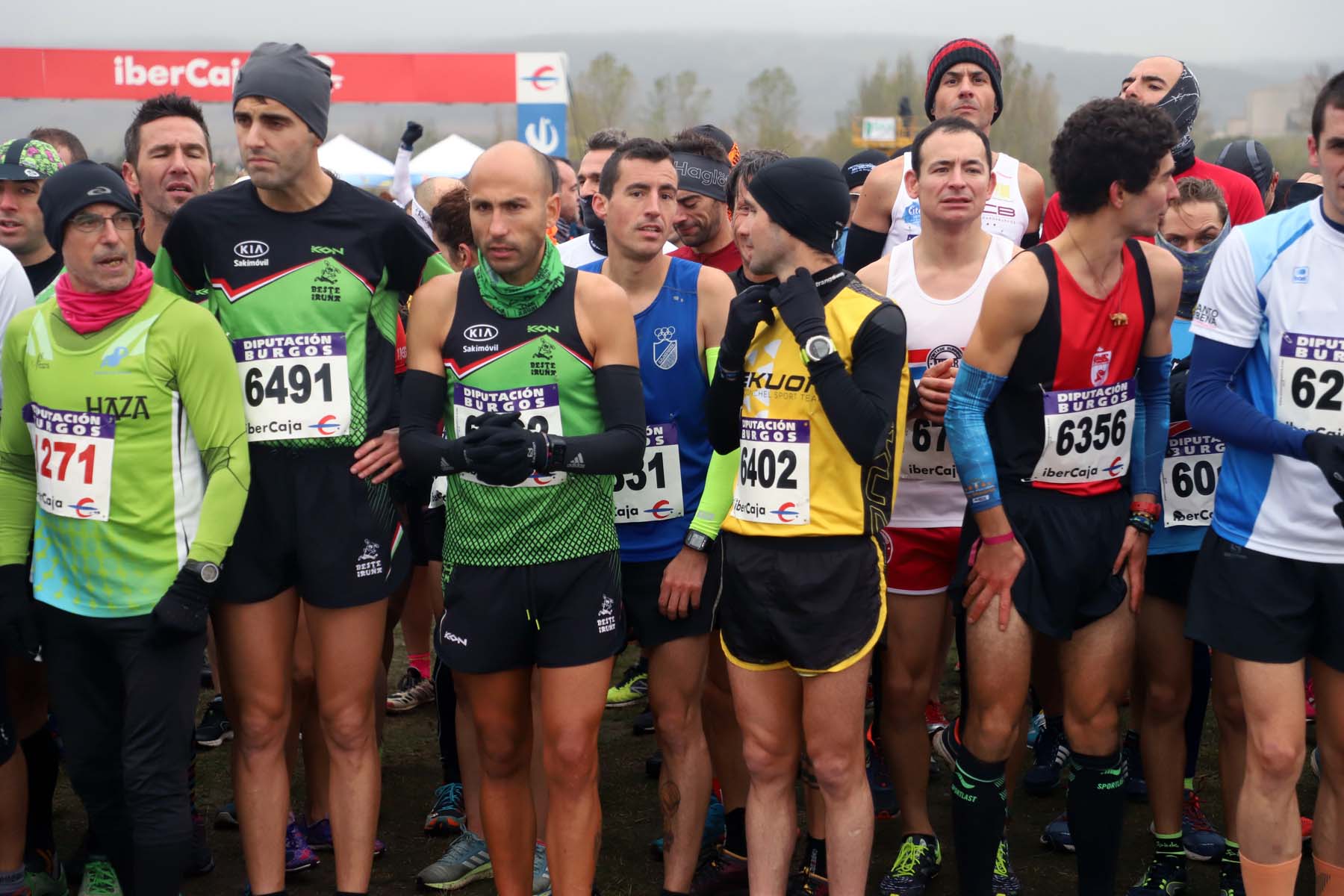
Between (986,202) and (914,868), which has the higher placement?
(986,202)

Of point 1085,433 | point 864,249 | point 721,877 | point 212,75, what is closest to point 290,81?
point 864,249

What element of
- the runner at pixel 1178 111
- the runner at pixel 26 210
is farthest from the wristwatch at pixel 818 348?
the runner at pixel 26 210

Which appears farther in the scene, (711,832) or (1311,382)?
(711,832)

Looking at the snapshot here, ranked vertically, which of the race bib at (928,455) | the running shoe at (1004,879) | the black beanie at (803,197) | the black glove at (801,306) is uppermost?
the black beanie at (803,197)

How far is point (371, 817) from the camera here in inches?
165

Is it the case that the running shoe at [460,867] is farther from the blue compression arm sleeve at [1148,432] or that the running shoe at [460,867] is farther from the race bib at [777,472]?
the blue compression arm sleeve at [1148,432]

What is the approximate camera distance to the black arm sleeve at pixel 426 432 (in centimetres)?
371

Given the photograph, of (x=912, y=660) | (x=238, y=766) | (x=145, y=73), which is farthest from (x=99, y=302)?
(x=145, y=73)

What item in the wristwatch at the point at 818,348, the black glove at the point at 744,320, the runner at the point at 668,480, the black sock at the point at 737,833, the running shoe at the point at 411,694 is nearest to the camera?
the wristwatch at the point at 818,348

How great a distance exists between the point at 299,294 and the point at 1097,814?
2882 millimetres

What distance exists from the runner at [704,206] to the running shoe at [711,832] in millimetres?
2054

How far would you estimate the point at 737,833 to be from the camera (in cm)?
464

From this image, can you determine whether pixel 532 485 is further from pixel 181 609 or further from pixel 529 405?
pixel 181 609

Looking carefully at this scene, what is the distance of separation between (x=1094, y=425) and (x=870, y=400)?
794mm
